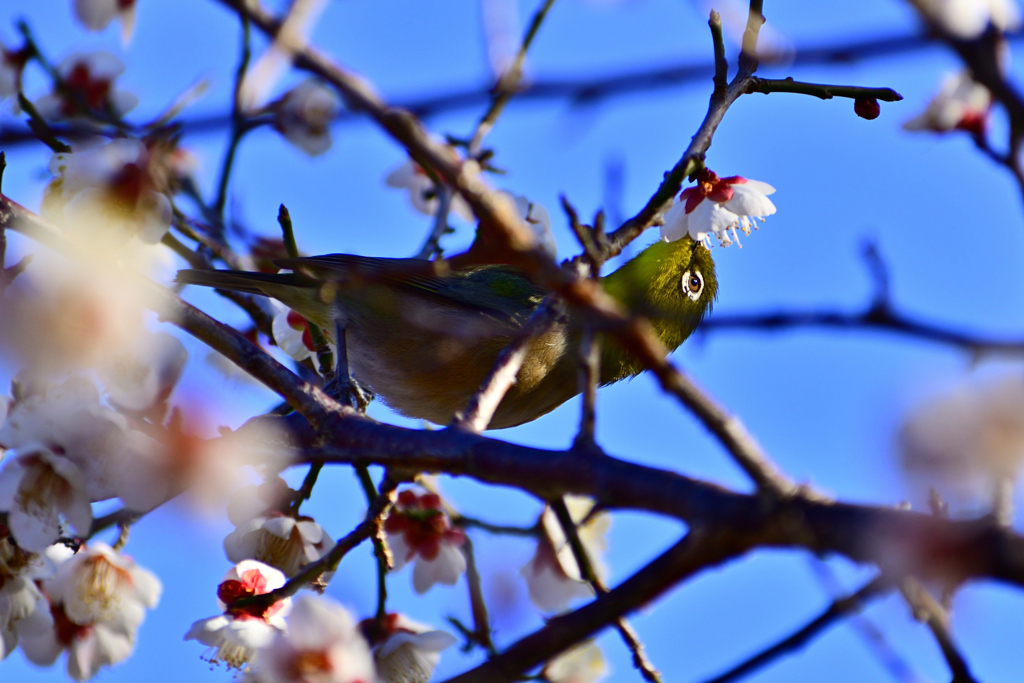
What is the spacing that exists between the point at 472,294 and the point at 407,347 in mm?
550

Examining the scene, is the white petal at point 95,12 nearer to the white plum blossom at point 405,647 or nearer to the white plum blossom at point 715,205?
the white plum blossom at point 715,205

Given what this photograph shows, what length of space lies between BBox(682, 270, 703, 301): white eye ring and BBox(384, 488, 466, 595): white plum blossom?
178cm

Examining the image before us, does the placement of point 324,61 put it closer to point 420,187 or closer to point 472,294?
point 472,294

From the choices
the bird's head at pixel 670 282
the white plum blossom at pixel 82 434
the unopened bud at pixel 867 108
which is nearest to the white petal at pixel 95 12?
the white plum blossom at pixel 82 434

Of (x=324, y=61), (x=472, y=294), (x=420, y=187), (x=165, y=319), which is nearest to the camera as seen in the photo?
(x=324, y=61)

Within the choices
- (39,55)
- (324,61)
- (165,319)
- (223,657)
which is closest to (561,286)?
(324,61)

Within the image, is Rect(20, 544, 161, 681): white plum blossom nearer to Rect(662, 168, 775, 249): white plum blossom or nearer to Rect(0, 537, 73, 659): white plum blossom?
Rect(0, 537, 73, 659): white plum blossom

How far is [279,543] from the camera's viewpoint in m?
3.19

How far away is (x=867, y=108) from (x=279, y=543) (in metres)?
2.69

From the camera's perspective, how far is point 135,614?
9.65ft

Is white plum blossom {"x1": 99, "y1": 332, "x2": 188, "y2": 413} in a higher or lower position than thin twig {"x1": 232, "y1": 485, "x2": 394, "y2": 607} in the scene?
higher

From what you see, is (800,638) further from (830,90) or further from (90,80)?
(90,80)

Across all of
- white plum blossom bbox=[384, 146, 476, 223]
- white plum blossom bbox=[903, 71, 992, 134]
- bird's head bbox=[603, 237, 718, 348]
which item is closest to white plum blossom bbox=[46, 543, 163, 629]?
bird's head bbox=[603, 237, 718, 348]

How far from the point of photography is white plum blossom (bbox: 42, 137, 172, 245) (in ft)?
9.29
